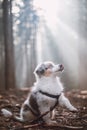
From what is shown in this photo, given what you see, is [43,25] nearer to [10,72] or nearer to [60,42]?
[60,42]

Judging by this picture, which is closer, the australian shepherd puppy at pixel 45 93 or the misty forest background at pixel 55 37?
the australian shepherd puppy at pixel 45 93

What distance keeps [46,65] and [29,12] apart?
21582 mm

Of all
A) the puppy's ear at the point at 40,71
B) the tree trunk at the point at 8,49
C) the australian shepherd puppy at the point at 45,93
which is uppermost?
the tree trunk at the point at 8,49

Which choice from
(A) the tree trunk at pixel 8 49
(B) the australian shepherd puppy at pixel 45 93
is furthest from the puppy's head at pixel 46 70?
(A) the tree trunk at pixel 8 49

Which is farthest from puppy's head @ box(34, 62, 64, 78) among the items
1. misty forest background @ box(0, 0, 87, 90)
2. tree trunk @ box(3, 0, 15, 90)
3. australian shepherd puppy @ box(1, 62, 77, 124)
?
misty forest background @ box(0, 0, 87, 90)

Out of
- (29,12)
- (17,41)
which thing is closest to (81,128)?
(29,12)

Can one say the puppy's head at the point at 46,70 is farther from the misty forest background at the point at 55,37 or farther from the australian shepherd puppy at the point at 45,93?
the misty forest background at the point at 55,37

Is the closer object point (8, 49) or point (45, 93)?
point (45, 93)

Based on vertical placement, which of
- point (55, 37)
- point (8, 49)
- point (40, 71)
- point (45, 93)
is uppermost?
point (55, 37)

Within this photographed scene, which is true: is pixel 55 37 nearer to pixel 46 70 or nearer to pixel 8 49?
pixel 8 49

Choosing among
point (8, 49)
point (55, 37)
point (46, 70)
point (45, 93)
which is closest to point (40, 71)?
point (46, 70)

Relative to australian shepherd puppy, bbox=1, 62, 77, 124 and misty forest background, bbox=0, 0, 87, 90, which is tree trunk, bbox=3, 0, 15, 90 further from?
australian shepherd puppy, bbox=1, 62, 77, 124

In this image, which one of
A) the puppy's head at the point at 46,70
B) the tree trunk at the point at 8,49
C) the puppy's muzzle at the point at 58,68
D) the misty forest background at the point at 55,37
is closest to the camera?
the puppy's muzzle at the point at 58,68

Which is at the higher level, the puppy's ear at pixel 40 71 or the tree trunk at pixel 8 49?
the tree trunk at pixel 8 49
